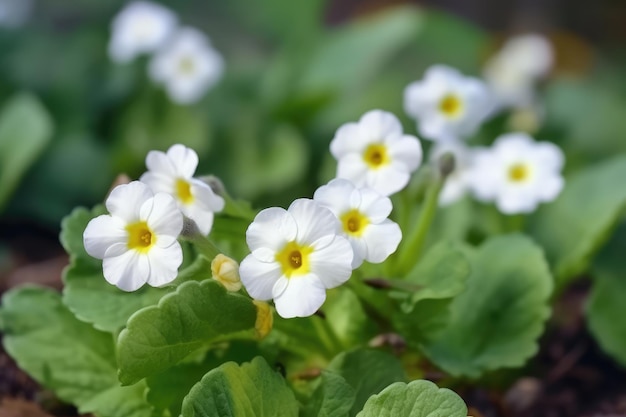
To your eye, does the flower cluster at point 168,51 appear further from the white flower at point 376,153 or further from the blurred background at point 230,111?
the white flower at point 376,153

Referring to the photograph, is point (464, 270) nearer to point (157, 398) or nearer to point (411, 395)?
A: point (411, 395)

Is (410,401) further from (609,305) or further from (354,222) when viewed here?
(609,305)

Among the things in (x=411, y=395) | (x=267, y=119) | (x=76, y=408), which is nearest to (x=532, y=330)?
(x=411, y=395)

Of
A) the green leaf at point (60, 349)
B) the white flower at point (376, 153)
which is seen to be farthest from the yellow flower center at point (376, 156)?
the green leaf at point (60, 349)

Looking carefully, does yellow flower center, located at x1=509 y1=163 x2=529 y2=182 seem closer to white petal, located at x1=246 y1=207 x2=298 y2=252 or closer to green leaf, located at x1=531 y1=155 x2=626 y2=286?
green leaf, located at x1=531 y1=155 x2=626 y2=286

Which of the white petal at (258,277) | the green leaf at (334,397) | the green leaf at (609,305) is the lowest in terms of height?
the green leaf at (609,305)

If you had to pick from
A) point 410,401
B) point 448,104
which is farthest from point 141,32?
point 410,401
